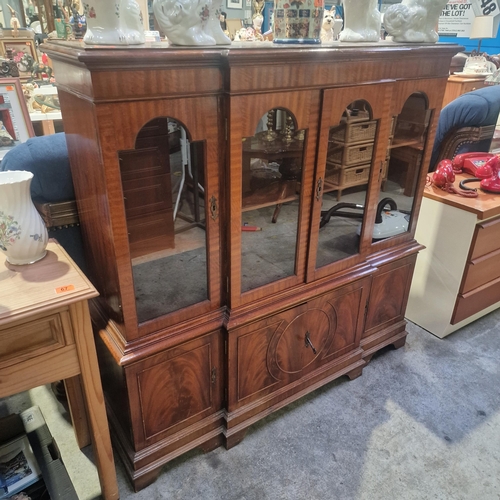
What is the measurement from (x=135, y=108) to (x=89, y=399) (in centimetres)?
75

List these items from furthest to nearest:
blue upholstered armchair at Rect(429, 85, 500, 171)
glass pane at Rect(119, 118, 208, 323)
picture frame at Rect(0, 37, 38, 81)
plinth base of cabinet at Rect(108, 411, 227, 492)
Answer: picture frame at Rect(0, 37, 38, 81)
blue upholstered armchair at Rect(429, 85, 500, 171)
plinth base of cabinet at Rect(108, 411, 227, 492)
glass pane at Rect(119, 118, 208, 323)

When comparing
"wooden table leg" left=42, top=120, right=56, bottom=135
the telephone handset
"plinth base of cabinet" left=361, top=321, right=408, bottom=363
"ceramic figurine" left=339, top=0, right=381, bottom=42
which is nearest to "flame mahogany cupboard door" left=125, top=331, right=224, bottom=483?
"plinth base of cabinet" left=361, top=321, right=408, bottom=363

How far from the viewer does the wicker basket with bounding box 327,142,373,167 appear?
140cm

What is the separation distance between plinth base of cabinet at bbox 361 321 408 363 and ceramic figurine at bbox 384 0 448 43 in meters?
1.15

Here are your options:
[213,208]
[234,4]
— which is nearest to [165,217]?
[213,208]

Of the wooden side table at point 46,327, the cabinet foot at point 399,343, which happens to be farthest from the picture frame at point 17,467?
the cabinet foot at point 399,343

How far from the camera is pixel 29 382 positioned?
103 cm

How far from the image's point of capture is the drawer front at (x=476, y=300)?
2.00m

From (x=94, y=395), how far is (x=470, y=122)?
2315mm

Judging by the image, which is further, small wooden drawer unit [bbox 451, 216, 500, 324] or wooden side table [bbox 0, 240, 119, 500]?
small wooden drawer unit [bbox 451, 216, 500, 324]

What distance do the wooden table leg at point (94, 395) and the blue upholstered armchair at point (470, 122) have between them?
2.25 metres

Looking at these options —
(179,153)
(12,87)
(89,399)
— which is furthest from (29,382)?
(12,87)

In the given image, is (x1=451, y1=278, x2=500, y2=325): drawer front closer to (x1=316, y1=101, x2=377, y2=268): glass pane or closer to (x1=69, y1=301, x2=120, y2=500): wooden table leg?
(x1=316, y1=101, x2=377, y2=268): glass pane

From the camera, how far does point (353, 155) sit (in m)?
1.45
